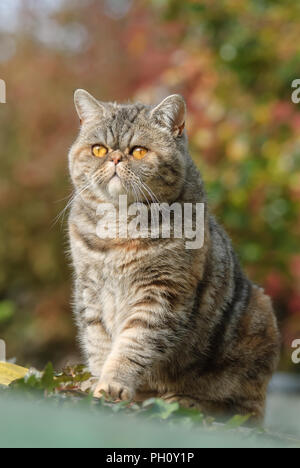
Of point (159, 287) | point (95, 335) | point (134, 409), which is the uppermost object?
point (159, 287)

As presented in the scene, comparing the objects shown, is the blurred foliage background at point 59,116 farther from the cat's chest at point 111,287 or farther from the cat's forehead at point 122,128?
the cat's chest at point 111,287

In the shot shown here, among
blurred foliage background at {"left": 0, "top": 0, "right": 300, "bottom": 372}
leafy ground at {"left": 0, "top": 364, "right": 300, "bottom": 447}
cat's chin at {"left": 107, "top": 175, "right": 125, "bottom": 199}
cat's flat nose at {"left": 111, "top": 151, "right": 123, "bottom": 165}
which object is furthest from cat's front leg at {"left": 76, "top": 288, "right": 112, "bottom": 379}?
blurred foliage background at {"left": 0, "top": 0, "right": 300, "bottom": 372}

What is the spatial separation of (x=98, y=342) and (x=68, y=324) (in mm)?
5868

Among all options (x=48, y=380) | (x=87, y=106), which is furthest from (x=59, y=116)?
(x=48, y=380)

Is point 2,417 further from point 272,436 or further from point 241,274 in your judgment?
point 241,274

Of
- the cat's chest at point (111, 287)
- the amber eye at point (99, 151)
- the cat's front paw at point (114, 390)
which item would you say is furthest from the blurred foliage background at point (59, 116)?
the cat's front paw at point (114, 390)

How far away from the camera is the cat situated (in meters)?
2.60

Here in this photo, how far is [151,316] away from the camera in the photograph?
254 cm

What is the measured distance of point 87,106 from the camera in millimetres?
3053

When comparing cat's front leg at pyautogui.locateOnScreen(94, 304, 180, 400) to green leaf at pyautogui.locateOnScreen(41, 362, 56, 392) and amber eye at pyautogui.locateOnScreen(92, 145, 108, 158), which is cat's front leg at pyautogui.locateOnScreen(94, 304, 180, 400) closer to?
green leaf at pyautogui.locateOnScreen(41, 362, 56, 392)

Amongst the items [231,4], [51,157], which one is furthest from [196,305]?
[51,157]

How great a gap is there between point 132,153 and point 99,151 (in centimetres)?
16

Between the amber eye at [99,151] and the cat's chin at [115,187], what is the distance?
0.17 m

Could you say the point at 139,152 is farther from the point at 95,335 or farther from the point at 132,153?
the point at 95,335
